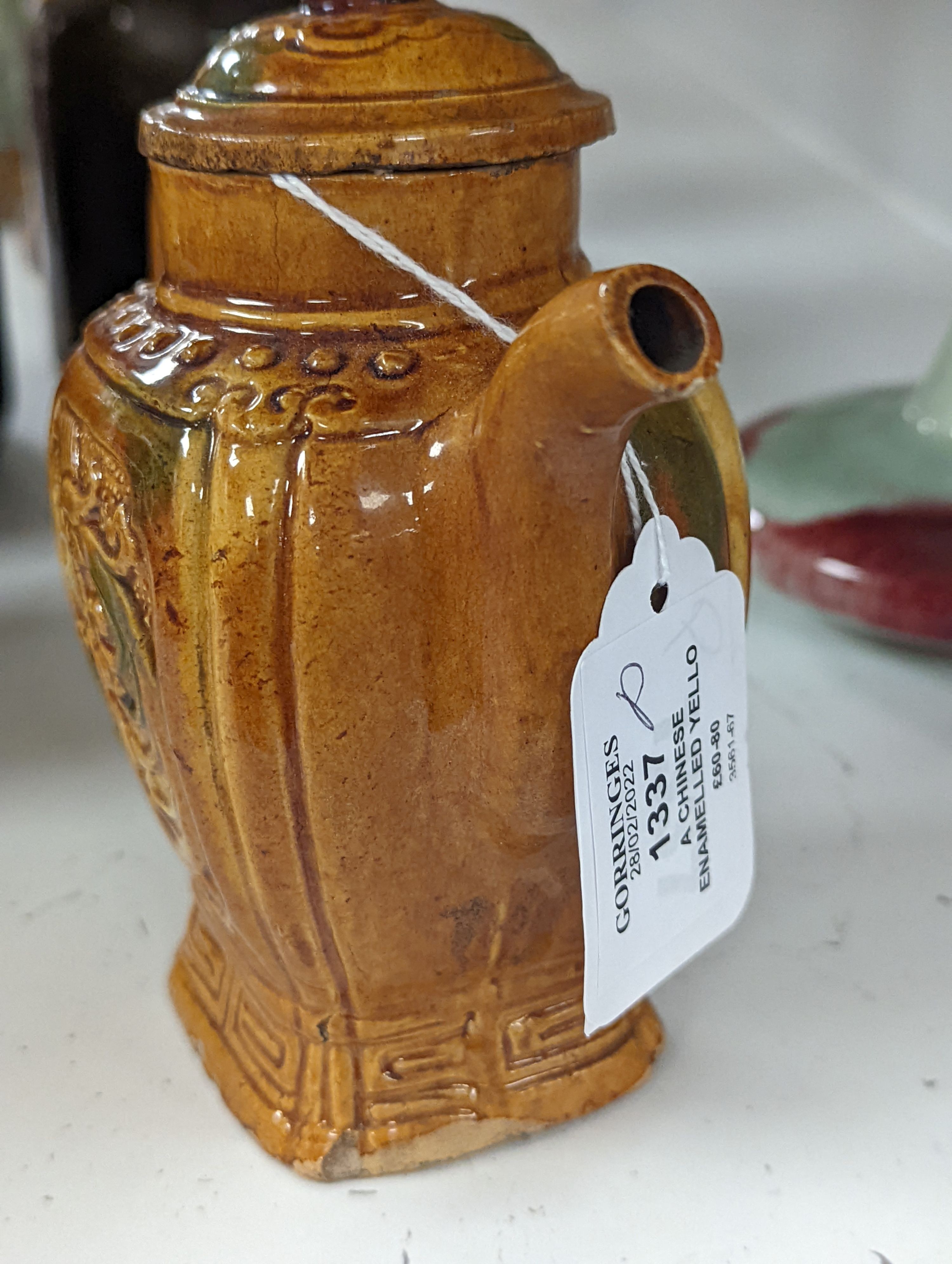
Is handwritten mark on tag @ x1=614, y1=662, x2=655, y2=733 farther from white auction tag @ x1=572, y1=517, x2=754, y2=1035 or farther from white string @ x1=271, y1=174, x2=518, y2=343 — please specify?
white string @ x1=271, y1=174, x2=518, y2=343

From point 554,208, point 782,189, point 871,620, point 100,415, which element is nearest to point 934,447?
point 871,620

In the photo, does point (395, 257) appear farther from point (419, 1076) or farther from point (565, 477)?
point (419, 1076)

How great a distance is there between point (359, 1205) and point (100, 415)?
13.4 inches

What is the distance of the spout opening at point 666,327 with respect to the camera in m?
0.44

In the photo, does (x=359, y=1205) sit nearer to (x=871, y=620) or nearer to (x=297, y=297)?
(x=297, y=297)

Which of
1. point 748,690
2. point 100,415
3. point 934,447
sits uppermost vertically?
point 100,415

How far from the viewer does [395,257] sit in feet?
1.67

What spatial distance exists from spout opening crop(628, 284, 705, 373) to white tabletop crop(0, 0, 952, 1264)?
359 millimetres

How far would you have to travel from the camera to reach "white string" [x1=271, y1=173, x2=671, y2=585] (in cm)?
50

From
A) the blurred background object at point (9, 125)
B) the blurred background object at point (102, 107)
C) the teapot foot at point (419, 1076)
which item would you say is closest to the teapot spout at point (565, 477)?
the teapot foot at point (419, 1076)

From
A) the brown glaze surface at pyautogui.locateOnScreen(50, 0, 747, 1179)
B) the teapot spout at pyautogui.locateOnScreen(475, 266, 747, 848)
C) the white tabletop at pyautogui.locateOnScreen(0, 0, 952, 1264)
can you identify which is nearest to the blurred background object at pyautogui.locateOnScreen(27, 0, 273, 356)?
the white tabletop at pyautogui.locateOnScreen(0, 0, 952, 1264)

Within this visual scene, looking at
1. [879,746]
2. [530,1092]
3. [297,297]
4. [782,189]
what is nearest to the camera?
[297,297]

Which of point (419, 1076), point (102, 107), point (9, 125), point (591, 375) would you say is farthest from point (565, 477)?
point (9, 125)

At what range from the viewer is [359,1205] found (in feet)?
1.94
